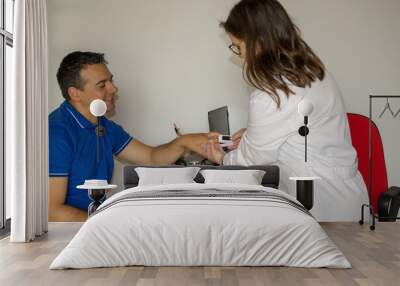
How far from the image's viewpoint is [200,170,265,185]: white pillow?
5.46 metres

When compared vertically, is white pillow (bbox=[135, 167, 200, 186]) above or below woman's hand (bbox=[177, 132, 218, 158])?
below

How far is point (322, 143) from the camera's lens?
538cm

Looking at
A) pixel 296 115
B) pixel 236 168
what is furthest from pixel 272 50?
pixel 236 168

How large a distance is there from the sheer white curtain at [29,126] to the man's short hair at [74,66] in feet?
3.36

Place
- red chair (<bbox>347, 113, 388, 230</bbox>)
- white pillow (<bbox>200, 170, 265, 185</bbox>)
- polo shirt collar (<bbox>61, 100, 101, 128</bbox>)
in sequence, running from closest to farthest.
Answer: white pillow (<bbox>200, 170, 265, 185</bbox>)
red chair (<bbox>347, 113, 388, 230</bbox>)
polo shirt collar (<bbox>61, 100, 101, 128</bbox>)

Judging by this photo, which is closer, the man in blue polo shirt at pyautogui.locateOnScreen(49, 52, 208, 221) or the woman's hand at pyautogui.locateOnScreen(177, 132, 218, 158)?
the man in blue polo shirt at pyautogui.locateOnScreen(49, 52, 208, 221)

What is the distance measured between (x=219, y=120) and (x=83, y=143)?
55.2 inches

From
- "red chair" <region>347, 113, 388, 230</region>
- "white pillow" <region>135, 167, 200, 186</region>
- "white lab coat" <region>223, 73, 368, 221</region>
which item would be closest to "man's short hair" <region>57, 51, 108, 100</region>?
"white pillow" <region>135, 167, 200, 186</region>

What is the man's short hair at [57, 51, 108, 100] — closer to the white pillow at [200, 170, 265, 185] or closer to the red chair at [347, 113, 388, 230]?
the white pillow at [200, 170, 265, 185]

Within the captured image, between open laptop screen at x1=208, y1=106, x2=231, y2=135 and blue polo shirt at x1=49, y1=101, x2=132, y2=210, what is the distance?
42.0 inches

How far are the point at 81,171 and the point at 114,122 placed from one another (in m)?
0.78

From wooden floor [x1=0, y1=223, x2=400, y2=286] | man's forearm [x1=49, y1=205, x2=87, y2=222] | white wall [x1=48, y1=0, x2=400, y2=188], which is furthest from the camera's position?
white wall [x1=48, y1=0, x2=400, y2=188]

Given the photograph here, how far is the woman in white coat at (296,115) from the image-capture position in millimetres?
5316

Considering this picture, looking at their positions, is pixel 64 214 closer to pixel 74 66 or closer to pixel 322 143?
pixel 74 66
